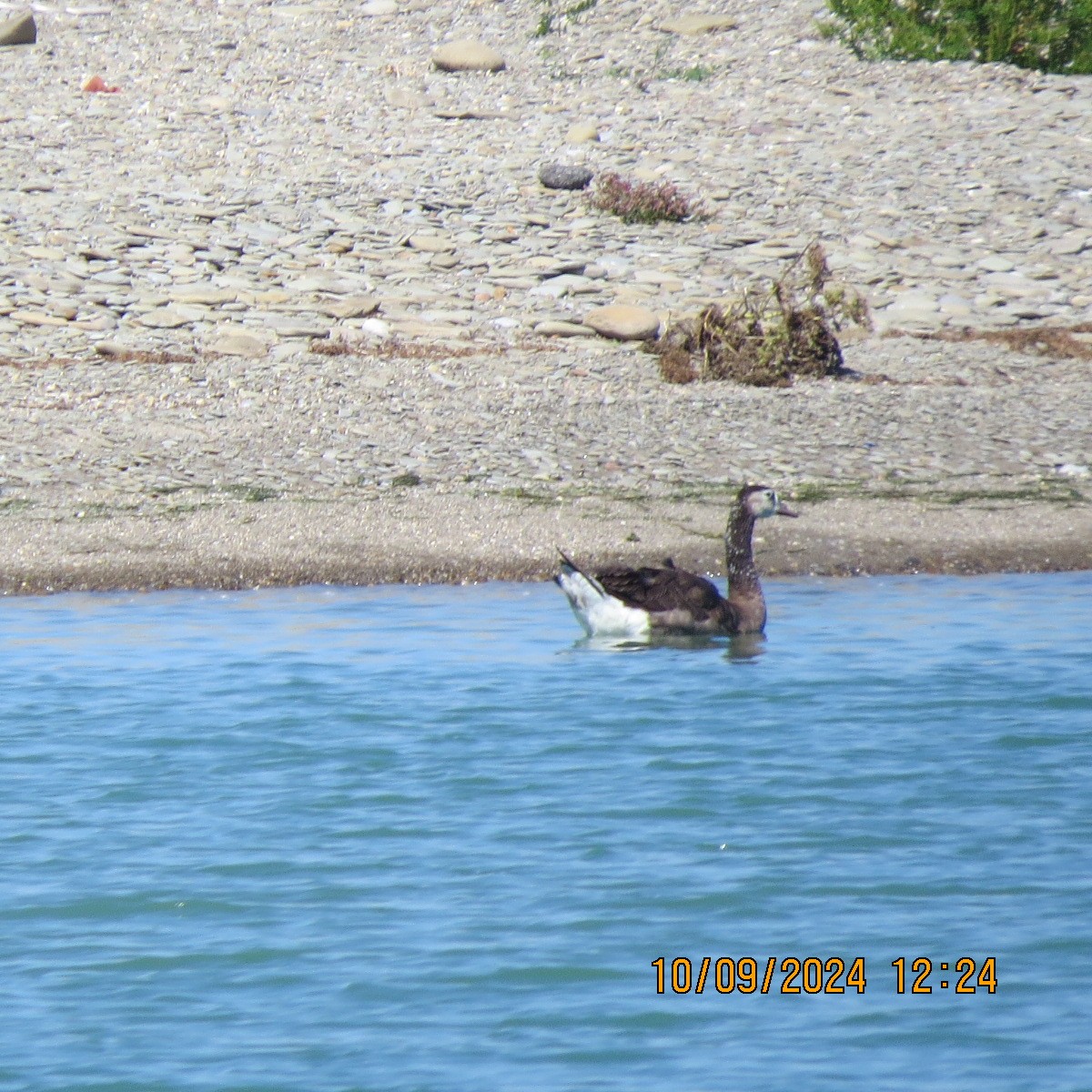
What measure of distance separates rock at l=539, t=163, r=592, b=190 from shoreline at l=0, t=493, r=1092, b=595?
11118 mm

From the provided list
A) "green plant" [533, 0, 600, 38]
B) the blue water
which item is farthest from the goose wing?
"green plant" [533, 0, 600, 38]

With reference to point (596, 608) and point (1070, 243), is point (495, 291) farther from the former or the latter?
point (596, 608)

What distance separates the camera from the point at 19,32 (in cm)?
3178

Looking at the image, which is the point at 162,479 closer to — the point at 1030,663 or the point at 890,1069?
the point at 1030,663

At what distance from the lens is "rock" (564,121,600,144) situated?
27.4 metres

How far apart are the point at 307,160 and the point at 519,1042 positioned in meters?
21.7

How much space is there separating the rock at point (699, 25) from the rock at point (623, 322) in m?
13.5

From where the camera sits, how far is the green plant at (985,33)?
1243 inches

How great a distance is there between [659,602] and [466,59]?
20.5m

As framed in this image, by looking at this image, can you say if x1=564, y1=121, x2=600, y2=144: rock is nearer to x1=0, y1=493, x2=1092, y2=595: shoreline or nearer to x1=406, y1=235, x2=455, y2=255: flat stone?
x1=406, y1=235, x2=455, y2=255: flat stone
